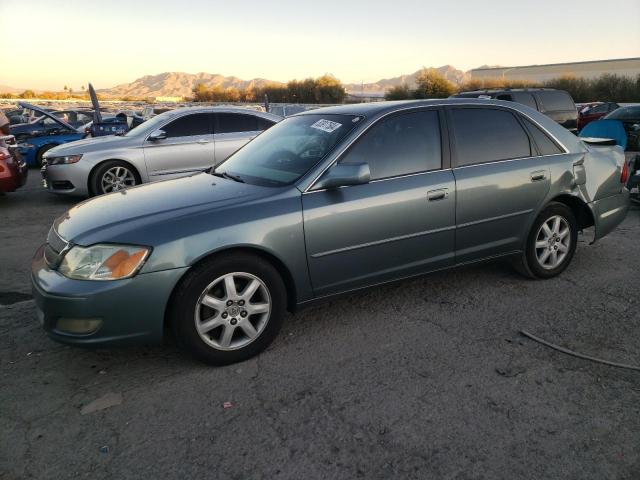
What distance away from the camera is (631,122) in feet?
39.2

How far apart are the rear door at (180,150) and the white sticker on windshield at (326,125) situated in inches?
179

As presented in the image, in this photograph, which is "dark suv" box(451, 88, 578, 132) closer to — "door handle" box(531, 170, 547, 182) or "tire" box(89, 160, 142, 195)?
"tire" box(89, 160, 142, 195)

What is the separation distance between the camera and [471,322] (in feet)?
11.9

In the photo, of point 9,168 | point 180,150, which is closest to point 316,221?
point 180,150

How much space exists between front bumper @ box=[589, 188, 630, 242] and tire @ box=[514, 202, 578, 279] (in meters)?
0.26

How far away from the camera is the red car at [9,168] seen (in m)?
8.01

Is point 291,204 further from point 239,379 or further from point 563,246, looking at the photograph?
point 563,246

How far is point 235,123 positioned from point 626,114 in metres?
9.84

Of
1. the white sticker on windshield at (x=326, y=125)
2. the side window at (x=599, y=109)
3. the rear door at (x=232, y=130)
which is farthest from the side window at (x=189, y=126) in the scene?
the side window at (x=599, y=109)

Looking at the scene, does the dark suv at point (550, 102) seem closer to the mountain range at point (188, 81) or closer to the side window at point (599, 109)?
the side window at point (599, 109)

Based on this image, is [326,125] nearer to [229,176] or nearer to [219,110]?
[229,176]

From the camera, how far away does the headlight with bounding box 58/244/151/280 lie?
2.80 m

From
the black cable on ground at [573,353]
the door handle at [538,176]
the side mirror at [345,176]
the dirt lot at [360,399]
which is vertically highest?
the side mirror at [345,176]

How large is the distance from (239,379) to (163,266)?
2.63 feet
